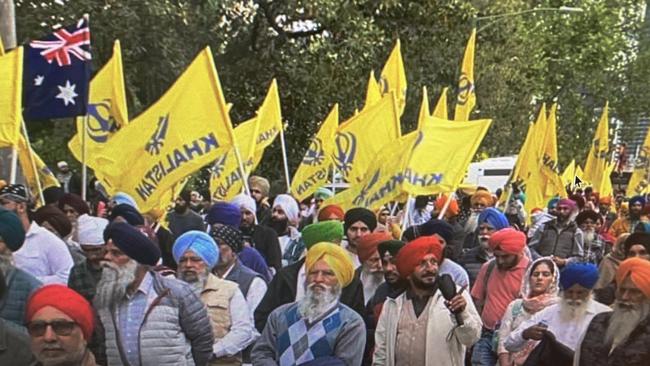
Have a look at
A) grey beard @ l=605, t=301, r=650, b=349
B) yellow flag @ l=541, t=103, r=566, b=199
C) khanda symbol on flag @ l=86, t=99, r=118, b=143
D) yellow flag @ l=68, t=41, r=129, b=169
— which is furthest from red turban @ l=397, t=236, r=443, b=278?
yellow flag @ l=541, t=103, r=566, b=199

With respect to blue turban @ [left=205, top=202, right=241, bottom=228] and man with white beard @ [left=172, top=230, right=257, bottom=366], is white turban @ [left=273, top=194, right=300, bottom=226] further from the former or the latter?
man with white beard @ [left=172, top=230, right=257, bottom=366]

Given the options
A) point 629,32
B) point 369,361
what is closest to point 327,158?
point 369,361

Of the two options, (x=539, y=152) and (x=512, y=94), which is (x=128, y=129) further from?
(x=512, y=94)

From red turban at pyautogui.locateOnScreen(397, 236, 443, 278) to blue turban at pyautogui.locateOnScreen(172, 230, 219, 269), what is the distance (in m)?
1.05

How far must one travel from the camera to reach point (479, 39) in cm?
3012

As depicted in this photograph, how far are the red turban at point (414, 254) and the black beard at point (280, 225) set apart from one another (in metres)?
4.88

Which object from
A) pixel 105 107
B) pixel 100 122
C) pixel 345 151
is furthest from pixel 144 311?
pixel 345 151

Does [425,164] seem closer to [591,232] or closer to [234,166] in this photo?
[591,232]

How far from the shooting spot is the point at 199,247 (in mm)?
6305

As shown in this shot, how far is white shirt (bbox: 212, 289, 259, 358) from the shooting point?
6105mm

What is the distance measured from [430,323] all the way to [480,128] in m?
5.68

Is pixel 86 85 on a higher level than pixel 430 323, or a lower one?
higher

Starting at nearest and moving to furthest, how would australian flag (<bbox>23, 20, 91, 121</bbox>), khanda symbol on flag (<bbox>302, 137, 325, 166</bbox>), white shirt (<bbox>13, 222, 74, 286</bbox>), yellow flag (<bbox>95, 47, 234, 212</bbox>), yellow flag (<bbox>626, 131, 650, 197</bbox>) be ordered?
white shirt (<bbox>13, 222, 74, 286</bbox>), yellow flag (<bbox>95, 47, 234, 212</bbox>), australian flag (<bbox>23, 20, 91, 121</bbox>), khanda symbol on flag (<bbox>302, 137, 325, 166</bbox>), yellow flag (<bbox>626, 131, 650, 197</bbox>)

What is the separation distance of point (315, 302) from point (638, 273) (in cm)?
154
